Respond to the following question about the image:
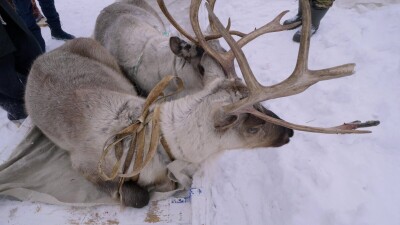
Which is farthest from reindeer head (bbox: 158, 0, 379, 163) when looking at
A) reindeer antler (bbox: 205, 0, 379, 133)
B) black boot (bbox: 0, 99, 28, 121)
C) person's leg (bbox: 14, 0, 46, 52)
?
person's leg (bbox: 14, 0, 46, 52)

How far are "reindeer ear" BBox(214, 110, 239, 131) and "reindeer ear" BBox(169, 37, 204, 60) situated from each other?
3.19 feet

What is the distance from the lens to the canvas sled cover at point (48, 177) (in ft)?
7.38

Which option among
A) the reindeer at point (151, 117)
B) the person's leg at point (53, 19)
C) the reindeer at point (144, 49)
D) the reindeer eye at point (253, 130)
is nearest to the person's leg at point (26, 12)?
the person's leg at point (53, 19)

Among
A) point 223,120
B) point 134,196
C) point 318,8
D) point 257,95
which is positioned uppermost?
point 257,95

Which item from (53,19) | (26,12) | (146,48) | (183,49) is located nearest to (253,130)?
(183,49)

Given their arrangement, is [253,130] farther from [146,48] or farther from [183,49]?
[146,48]

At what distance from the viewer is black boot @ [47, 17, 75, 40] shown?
4.87 meters

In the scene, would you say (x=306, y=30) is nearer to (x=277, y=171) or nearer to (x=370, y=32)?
(x=277, y=171)

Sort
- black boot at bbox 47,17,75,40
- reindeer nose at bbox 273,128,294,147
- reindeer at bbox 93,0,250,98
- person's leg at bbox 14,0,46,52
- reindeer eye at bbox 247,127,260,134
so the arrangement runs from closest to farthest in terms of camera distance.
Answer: reindeer eye at bbox 247,127,260,134
reindeer nose at bbox 273,128,294,147
reindeer at bbox 93,0,250,98
person's leg at bbox 14,0,46,52
black boot at bbox 47,17,75,40

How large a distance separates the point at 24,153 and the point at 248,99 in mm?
2110

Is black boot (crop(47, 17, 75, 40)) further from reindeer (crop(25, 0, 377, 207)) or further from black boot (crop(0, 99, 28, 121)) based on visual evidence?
reindeer (crop(25, 0, 377, 207))

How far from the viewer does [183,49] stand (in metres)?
2.63

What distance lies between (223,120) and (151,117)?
43 centimetres

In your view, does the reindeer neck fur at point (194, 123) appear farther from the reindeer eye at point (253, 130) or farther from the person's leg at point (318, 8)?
the person's leg at point (318, 8)
